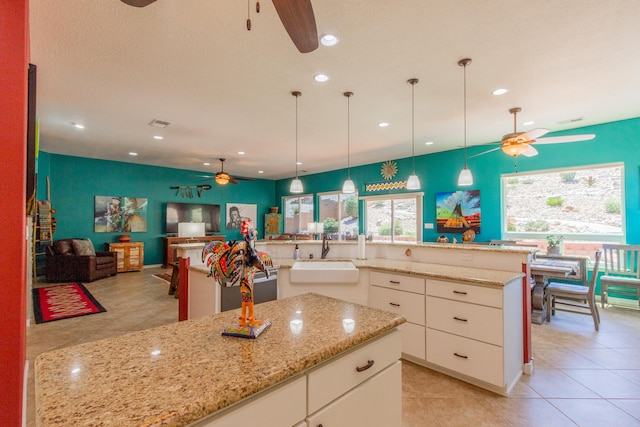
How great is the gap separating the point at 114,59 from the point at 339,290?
303 cm

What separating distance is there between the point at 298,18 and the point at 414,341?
2641mm

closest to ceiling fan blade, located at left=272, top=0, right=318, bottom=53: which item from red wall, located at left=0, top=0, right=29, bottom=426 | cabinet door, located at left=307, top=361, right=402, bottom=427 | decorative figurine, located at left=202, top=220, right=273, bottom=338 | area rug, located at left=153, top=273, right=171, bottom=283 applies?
decorative figurine, located at left=202, top=220, right=273, bottom=338

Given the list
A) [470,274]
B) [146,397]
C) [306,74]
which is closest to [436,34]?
[306,74]

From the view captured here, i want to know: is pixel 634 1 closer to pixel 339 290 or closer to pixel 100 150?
pixel 339 290

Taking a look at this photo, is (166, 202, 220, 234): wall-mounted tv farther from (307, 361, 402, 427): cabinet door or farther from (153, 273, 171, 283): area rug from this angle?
(307, 361, 402, 427): cabinet door

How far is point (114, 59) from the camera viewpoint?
263 cm

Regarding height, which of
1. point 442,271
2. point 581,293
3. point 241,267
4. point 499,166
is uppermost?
point 499,166

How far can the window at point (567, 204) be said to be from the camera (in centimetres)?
456

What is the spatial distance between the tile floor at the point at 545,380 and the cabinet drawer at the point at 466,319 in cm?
44

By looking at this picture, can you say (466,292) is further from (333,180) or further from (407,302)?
(333,180)

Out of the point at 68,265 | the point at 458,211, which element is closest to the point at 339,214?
the point at 458,211

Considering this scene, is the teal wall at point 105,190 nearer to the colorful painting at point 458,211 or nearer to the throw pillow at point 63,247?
the throw pillow at point 63,247

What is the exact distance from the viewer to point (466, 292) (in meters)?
2.31

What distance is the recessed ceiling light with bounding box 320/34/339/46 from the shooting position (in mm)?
2291
